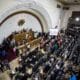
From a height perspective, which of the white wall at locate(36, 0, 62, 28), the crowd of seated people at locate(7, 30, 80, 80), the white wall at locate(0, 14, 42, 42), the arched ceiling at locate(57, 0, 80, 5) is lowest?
the crowd of seated people at locate(7, 30, 80, 80)

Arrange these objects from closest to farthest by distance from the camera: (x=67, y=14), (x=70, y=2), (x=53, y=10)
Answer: (x=53, y=10)
(x=70, y=2)
(x=67, y=14)

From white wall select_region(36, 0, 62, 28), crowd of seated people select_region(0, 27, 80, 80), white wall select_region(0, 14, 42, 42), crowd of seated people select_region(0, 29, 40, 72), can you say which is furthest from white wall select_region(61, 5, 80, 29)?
crowd of seated people select_region(0, 29, 40, 72)

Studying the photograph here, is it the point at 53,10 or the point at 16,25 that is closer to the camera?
the point at 16,25

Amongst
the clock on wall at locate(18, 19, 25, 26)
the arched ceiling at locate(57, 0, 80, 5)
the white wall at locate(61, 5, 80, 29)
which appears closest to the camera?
the clock on wall at locate(18, 19, 25, 26)

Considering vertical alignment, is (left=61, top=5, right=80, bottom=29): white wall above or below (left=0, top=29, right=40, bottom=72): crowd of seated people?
above

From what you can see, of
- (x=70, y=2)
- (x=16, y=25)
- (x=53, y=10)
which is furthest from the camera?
(x=70, y=2)

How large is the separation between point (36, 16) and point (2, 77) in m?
10.3

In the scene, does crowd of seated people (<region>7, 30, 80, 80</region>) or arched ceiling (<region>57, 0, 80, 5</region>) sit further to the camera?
arched ceiling (<region>57, 0, 80, 5</region>)

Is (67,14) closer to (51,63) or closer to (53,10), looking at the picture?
(53,10)

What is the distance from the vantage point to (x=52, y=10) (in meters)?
22.8

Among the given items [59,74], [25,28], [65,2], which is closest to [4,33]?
[25,28]

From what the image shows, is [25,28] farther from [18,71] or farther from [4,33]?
[18,71]

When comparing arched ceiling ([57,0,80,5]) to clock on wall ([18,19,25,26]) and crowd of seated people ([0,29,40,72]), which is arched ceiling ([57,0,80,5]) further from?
crowd of seated people ([0,29,40,72])

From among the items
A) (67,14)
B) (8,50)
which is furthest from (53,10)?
(8,50)
